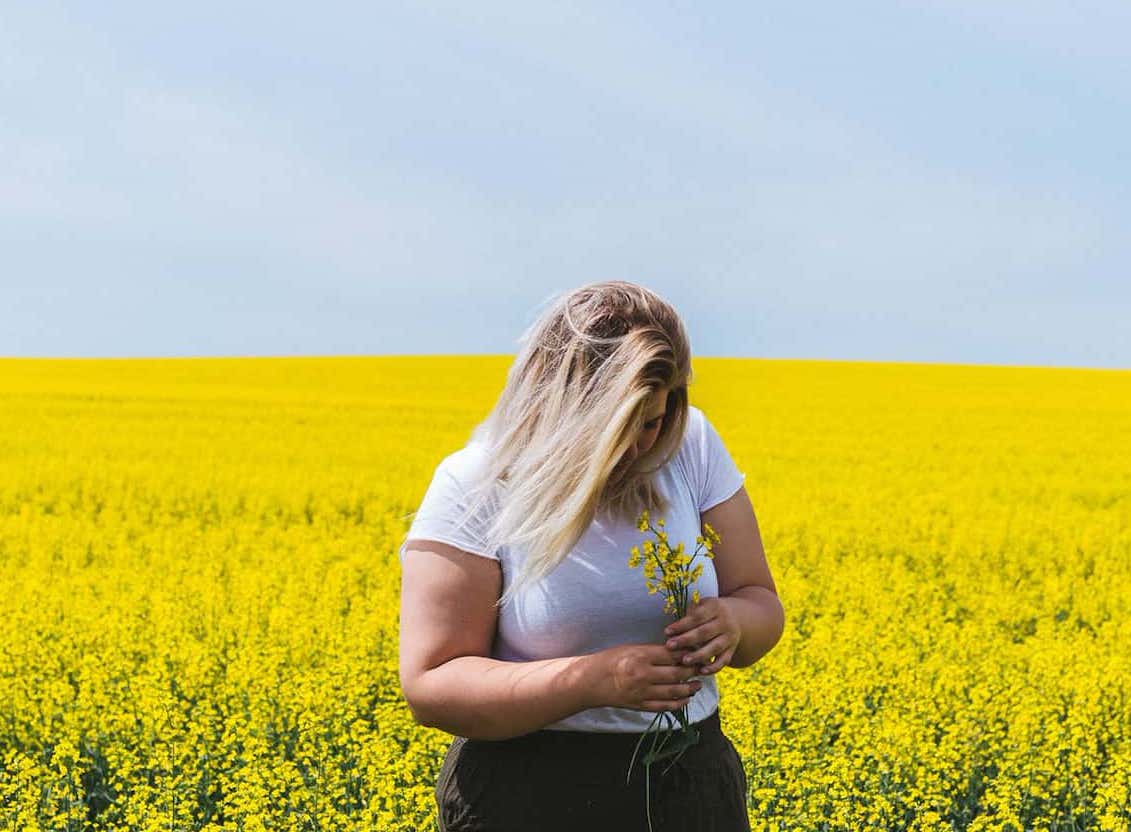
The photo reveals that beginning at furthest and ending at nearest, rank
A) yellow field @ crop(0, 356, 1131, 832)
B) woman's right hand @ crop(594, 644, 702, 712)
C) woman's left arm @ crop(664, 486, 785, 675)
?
yellow field @ crop(0, 356, 1131, 832) < woman's left arm @ crop(664, 486, 785, 675) < woman's right hand @ crop(594, 644, 702, 712)

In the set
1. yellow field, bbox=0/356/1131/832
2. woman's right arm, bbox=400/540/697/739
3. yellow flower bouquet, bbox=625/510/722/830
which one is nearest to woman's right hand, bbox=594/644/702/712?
woman's right arm, bbox=400/540/697/739

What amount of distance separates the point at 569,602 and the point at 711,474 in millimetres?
441

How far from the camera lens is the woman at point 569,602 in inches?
78.4

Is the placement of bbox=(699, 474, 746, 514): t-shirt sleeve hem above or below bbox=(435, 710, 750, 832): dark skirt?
above

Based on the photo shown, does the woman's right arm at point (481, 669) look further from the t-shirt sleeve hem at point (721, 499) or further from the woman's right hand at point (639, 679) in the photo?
the t-shirt sleeve hem at point (721, 499)

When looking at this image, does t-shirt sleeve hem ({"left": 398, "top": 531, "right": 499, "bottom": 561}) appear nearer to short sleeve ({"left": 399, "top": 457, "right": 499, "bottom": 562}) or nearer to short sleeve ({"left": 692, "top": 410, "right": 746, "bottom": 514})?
short sleeve ({"left": 399, "top": 457, "right": 499, "bottom": 562})

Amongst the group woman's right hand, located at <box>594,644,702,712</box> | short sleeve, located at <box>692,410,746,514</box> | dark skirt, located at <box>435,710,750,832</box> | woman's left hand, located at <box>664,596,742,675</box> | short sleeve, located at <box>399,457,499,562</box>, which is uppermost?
short sleeve, located at <box>692,410,746,514</box>

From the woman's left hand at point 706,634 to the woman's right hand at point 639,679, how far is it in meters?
0.04

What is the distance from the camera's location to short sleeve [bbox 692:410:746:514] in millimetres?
2334

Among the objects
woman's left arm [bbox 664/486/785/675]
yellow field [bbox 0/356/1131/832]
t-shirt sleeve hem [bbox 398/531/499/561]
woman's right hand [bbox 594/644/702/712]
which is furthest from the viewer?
yellow field [bbox 0/356/1131/832]

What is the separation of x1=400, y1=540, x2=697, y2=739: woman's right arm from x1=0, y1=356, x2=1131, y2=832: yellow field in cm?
143

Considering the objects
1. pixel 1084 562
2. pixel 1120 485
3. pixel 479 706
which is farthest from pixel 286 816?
pixel 1120 485

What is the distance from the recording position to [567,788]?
7.04 feet

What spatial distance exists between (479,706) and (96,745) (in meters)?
4.17
